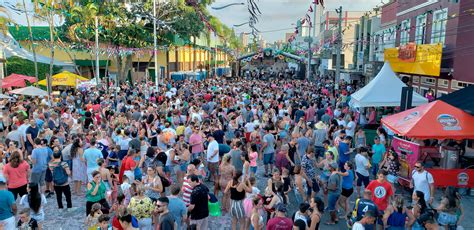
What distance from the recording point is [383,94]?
47.3 feet

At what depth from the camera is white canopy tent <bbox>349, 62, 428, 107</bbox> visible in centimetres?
1404

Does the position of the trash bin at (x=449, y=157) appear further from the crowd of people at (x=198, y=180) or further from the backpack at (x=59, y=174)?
the backpack at (x=59, y=174)

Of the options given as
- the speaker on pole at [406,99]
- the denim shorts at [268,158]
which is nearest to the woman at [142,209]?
the denim shorts at [268,158]

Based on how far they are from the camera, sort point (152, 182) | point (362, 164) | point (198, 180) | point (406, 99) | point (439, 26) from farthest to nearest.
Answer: point (439, 26) < point (406, 99) < point (362, 164) < point (152, 182) < point (198, 180)

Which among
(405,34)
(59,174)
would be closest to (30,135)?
(59,174)

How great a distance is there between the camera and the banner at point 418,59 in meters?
15.6

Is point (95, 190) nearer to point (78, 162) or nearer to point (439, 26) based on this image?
point (78, 162)

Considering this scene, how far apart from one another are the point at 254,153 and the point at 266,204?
2643mm

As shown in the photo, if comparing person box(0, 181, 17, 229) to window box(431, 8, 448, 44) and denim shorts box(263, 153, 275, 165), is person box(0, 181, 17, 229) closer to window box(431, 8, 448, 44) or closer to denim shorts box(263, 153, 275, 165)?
denim shorts box(263, 153, 275, 165)

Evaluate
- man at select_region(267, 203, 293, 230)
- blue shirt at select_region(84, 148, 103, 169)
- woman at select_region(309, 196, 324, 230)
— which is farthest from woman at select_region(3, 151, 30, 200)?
woman at select_region(309, 196, 324, 230)

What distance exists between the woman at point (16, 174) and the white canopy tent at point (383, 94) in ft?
34.9

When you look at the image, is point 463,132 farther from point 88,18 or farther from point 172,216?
point 88,18

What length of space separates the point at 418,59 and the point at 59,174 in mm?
15236

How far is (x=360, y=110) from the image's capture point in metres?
15.6
